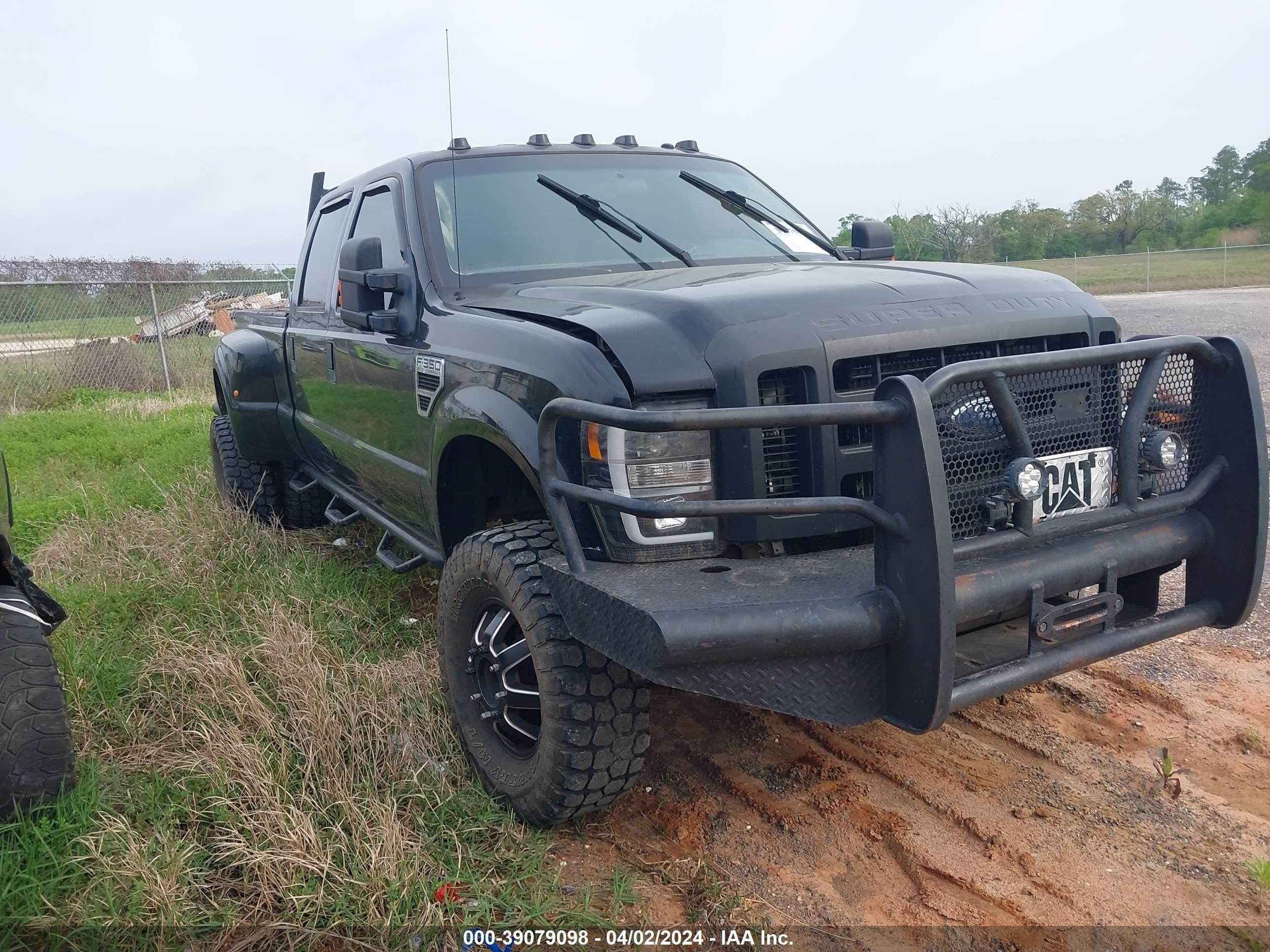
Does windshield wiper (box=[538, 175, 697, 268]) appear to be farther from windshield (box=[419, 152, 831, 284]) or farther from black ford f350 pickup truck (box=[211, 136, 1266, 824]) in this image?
black ford f350 pickup truck (box=[211, 136, 1266, 824])

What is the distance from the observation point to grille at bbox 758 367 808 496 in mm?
2406

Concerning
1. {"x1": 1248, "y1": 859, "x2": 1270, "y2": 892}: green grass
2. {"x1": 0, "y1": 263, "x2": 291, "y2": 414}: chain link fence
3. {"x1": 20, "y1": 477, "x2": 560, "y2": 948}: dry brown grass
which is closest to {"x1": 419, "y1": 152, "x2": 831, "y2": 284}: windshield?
{"x1": 20, "y1": 477, "x2": 560, "y2": 948}: dry brown grass

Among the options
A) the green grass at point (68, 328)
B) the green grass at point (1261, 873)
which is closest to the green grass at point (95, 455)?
the green grass at point (68, 328)

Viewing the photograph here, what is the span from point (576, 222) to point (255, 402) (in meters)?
2.66

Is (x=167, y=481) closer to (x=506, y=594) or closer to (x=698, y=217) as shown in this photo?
(x=698, y=217)

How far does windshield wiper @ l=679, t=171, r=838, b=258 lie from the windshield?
2 cm

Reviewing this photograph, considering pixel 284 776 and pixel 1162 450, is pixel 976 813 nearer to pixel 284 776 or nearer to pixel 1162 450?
pixel 1162 450

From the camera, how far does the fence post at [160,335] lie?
1261 centimetres

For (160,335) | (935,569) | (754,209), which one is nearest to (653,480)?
(935,569)

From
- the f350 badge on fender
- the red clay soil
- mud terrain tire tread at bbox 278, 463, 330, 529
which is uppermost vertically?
the f350 badge on fender

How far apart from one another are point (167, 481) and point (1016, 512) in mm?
6110

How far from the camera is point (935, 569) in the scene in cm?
201

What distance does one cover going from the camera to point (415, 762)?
2.94 m

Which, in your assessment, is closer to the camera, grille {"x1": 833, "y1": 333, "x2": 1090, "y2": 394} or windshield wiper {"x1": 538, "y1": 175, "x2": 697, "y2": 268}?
grille {"x1": 833, "y1": 333, "x2": 1090, "y2": 394}
